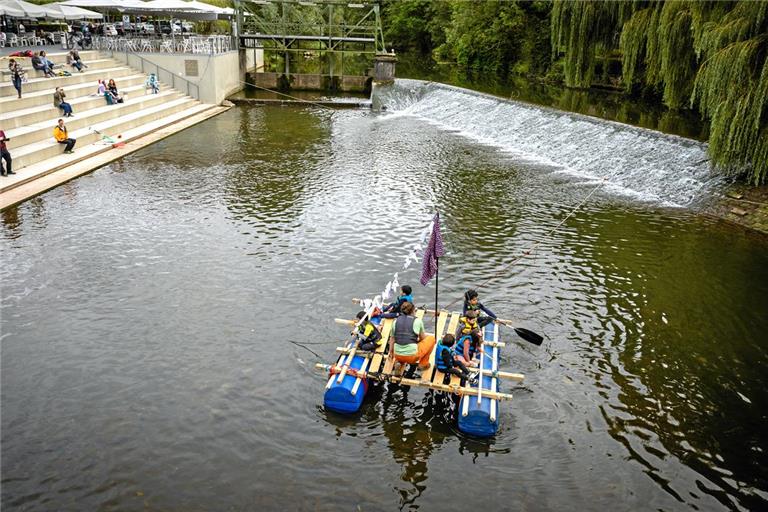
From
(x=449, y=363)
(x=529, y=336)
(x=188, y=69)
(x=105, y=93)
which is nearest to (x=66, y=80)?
(x=105, y=93)

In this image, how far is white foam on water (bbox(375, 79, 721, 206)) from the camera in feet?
73.3

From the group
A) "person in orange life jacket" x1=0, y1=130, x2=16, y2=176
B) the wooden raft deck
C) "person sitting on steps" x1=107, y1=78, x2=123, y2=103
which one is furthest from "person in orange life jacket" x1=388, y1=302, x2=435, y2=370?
"person sitting on steps" x1=107, y1=78, x2=123, y2=103

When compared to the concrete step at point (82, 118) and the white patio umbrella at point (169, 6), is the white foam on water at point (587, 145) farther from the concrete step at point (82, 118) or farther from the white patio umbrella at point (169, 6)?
the white patio umbrella at point (169, 6)

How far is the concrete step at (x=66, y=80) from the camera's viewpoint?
26641 millimetres

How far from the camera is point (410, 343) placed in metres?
10.2

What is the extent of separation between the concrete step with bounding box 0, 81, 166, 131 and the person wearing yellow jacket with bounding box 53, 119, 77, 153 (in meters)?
1.62

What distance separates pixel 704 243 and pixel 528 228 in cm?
498

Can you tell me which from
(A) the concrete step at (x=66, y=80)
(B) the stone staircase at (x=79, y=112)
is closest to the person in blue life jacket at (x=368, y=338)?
(B) the stone staircase at (x=79, y=112)

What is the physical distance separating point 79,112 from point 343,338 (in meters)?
23.0

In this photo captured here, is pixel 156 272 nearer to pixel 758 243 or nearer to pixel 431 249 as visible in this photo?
pixel 431 249

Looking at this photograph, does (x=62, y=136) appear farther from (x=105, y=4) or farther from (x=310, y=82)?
(x=310, y=82)

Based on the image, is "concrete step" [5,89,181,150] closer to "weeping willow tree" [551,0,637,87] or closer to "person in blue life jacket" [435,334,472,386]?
"person in blue life jacket" [435,334,472,386]

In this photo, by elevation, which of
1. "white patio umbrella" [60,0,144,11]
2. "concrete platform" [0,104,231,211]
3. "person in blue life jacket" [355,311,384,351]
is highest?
A: "white patio umbrella" [60,0,144,11]

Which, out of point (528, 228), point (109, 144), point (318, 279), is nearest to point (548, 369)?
point (318, 279)
